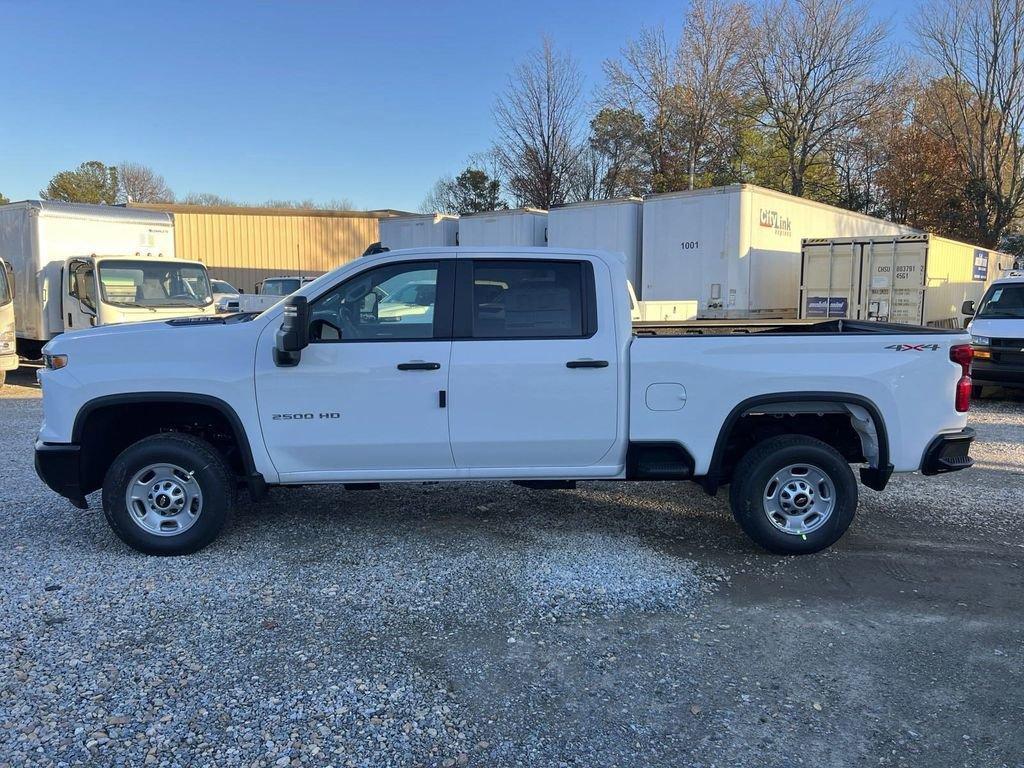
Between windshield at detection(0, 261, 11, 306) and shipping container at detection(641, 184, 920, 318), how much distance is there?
1198 cm

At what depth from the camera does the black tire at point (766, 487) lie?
4.78m

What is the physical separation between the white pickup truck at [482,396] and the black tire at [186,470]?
0.04ft

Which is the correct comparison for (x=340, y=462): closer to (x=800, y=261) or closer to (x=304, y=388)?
(x=304, y=388)

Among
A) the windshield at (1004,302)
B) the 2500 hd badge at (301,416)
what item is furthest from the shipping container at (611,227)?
the 2500 hd badge at (301,416)

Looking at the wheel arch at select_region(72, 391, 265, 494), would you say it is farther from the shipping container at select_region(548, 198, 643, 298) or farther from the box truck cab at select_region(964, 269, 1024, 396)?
the shipping container at select_region(548, 198, 643, 298)

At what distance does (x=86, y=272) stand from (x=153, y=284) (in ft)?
3.16

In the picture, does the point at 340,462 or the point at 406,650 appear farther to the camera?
the point at 340,462

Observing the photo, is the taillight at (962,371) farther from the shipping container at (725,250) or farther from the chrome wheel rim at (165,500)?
the shipping container at (725,250)

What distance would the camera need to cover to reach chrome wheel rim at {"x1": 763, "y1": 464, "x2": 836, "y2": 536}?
4852 mm

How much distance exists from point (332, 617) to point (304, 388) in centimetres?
140

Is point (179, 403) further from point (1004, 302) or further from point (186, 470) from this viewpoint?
point (1004, 302)

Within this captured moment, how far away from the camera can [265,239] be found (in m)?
37.6

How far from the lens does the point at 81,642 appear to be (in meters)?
3.67

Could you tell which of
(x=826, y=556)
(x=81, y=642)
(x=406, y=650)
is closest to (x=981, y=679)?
(x=826, y=556)
